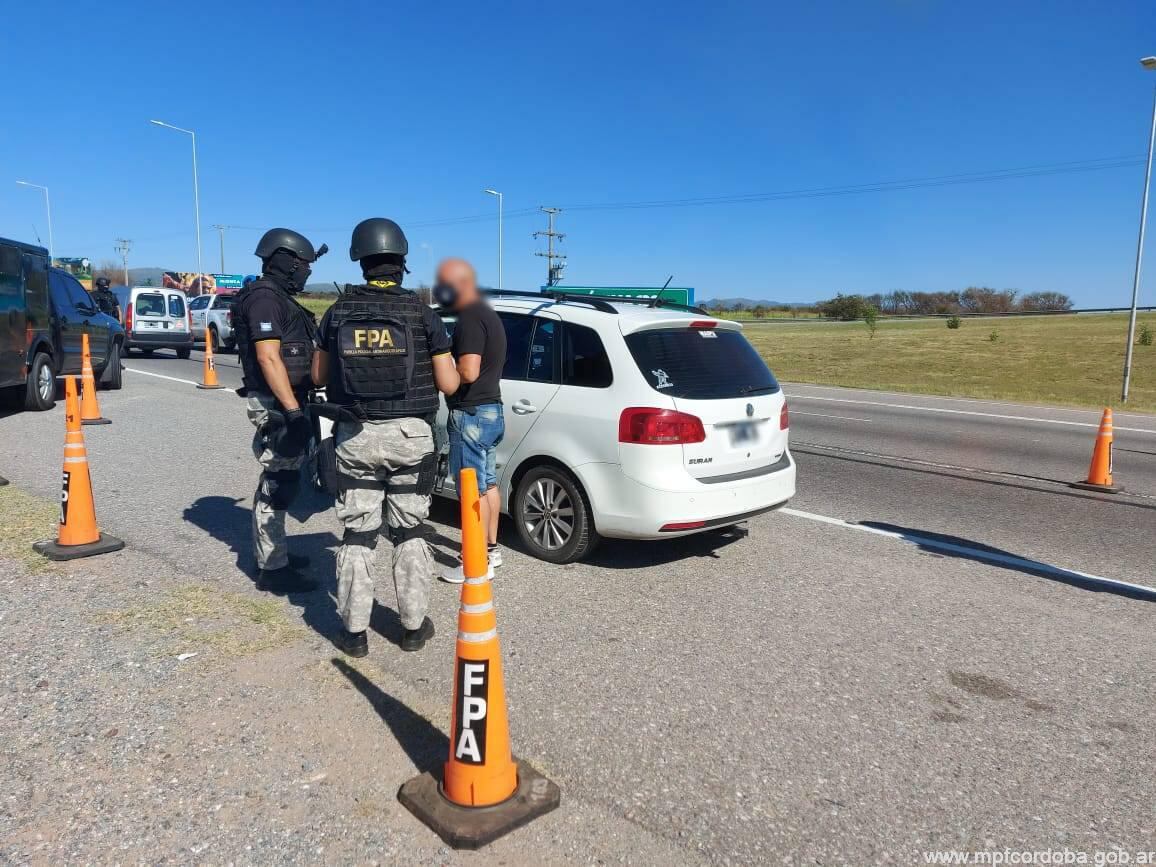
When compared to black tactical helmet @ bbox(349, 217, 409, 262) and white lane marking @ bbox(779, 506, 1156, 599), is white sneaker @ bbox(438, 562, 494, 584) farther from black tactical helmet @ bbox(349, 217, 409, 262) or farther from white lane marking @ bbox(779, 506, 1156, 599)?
white lane marking @ bbox(779, 506, 1156, 599)

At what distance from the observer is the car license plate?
5.20 metres

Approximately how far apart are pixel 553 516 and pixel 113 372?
41.7 feet

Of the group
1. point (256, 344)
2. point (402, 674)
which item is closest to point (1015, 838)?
point (402, 674)

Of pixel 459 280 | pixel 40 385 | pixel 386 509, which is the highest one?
pixel 459 280

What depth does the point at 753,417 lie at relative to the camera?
17.5 feet

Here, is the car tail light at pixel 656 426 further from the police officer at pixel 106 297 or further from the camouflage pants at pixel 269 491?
the police officer at pixel 106 297

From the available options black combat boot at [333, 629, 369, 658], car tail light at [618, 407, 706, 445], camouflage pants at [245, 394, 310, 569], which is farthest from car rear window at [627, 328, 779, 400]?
black combat boot at [333, 629, 369, 658]

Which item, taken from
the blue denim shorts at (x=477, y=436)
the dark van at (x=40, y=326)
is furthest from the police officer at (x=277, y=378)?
the dark van at (x=40, y=326)

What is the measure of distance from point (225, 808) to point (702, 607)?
108 inches

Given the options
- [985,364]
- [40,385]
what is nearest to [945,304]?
[985,364]

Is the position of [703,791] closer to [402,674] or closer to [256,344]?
[402,674]

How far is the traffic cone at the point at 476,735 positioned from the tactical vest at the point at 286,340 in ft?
7.70

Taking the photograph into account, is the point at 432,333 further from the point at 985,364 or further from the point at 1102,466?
the point at 985,364

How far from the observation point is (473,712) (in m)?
2.71
